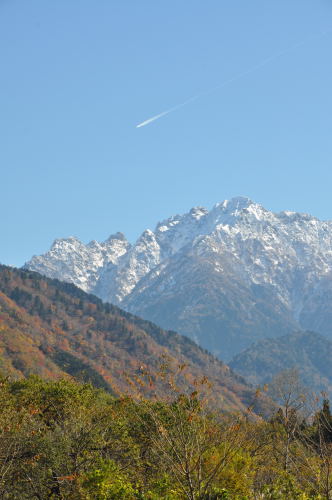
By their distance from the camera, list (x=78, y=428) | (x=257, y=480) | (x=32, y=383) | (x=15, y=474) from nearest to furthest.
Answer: (x=15, y=474)
(x=78, y=428)
(x=257, y=480)
(x=32, y=383)

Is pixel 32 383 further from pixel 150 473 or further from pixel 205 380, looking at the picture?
pixel 205 380

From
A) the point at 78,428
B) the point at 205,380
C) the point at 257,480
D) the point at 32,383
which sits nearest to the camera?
the point at 205,380

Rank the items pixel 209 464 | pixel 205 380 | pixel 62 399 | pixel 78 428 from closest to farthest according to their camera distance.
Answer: pixel 205 380, pixel 209 464, pixel 78 428, pixel 62 399

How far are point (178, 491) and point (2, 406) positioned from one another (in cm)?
3436

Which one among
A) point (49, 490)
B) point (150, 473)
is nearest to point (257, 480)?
point (150, 473)

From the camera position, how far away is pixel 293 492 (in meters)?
30.9

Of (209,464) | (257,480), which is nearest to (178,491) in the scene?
(209,464)

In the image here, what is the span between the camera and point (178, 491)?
31031 mm

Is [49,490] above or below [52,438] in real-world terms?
below

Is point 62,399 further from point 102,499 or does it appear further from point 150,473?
point 102,499

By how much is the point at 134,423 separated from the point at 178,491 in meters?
34.4

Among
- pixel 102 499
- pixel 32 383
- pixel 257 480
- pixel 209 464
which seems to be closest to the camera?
pixel 102 499

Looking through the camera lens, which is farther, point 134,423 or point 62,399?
point 62,399

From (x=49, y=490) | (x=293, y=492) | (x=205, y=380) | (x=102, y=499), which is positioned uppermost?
(x=205, y=380)
